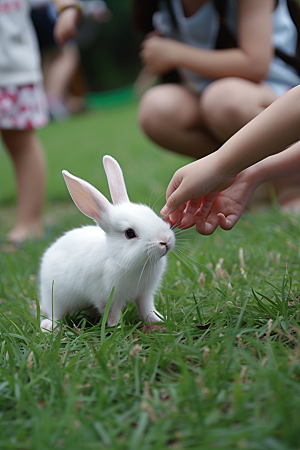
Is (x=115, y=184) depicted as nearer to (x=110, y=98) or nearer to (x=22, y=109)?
(x=22, y=109)

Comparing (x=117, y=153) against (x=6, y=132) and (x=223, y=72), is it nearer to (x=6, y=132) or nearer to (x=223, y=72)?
(x=6, y=132)

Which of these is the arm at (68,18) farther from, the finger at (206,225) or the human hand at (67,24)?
the finger at (206,225)

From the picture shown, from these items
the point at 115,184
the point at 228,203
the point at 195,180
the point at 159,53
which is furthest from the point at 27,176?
the point at 195,180

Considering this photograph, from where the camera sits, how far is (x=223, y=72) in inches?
103

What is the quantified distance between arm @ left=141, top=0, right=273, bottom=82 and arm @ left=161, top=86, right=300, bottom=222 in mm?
1327

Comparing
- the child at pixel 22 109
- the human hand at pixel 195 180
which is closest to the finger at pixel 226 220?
the human hand at pixel 195 180

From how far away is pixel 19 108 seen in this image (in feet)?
9.73

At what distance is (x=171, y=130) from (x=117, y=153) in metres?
2.96

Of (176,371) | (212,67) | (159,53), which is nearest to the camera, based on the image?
(176,371)

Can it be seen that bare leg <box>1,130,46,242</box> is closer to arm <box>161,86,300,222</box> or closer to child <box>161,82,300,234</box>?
child <box>161,82,300,234</box>

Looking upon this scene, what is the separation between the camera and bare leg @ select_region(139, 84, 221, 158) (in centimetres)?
286

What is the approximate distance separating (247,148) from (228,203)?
0.33 metres

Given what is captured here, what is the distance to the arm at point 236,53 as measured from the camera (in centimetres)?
237

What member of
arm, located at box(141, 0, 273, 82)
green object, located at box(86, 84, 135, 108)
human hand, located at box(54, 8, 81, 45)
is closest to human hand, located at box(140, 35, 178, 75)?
arm, located at box(141, 0, 273, 82)
